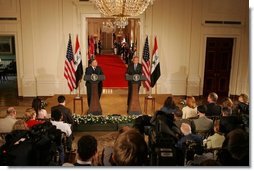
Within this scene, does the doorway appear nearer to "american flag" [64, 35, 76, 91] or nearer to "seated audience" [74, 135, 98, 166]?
"american flag" [64, 35, 76, 91]

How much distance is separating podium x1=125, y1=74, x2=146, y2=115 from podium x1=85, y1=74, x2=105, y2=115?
722mm

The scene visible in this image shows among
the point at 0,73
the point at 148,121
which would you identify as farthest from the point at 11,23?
the point at 148,121

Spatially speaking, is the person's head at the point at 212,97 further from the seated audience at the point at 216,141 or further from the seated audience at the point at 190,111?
the seated audience at the point at 216,141

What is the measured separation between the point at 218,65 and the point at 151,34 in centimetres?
267

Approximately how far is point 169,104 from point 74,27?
216 inches

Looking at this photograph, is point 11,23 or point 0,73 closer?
point 11,23

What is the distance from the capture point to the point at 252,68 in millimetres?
1945

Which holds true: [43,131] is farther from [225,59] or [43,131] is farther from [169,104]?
[225,59]

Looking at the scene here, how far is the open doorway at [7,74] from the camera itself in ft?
34.0

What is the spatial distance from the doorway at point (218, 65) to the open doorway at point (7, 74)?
6.63m

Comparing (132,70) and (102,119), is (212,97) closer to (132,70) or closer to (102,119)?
(132,70)

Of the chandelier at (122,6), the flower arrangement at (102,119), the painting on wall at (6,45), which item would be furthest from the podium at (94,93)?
the painting on wall at (6,45)

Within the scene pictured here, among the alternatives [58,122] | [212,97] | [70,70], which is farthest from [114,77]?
[58,122]

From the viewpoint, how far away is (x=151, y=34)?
34.1ft
